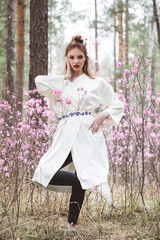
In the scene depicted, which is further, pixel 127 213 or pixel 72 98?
pixel 127 213

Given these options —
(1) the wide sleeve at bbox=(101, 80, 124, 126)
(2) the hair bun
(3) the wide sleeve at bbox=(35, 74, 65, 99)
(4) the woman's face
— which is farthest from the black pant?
(2) the hair bun

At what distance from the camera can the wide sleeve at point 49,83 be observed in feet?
9.04

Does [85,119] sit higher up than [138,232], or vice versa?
[85,119]

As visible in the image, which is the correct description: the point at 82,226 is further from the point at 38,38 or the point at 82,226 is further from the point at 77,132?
the point at 38,38

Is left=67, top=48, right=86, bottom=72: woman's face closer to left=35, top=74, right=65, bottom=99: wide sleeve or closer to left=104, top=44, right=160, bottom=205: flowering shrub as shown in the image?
left=35, top=74, right=65, bottom=99: wide sleeve

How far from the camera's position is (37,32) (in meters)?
4.59

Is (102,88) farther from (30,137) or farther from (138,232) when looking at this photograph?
(138,232)

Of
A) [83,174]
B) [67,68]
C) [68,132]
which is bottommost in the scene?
[83,174]

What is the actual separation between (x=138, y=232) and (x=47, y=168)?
3.45ft

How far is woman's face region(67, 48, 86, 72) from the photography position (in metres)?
2.71

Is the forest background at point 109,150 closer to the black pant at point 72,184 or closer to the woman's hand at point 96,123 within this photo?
the black pant at point 72,184

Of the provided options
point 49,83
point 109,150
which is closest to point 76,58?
point 49,83

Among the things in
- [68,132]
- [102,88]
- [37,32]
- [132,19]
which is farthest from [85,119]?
[132,19]

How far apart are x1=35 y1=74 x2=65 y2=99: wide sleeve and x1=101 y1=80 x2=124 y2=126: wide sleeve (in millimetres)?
399
